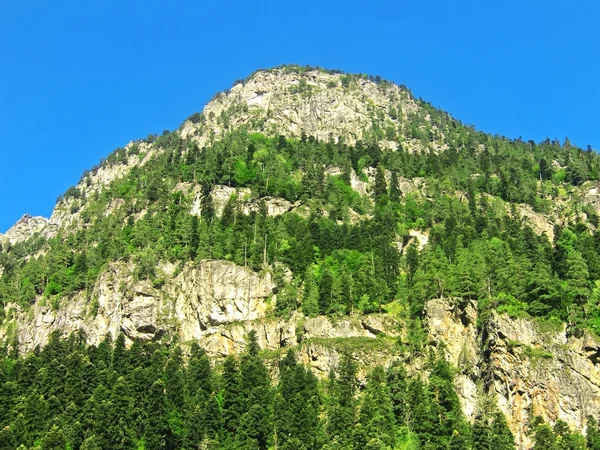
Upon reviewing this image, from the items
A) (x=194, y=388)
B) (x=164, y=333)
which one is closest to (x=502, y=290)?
(x=194, y=388)

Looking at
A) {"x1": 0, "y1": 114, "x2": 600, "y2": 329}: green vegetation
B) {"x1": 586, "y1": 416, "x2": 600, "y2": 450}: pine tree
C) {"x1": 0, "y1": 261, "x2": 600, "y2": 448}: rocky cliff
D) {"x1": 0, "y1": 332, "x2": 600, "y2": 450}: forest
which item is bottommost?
{"x1": 586, "y1": 416, "x2": 600, "y2": 450}: pine tree

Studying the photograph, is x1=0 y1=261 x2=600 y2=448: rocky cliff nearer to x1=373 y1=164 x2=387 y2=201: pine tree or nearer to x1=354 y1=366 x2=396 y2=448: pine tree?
x1=354 y1=366 x2=396 y2=448: pine tree

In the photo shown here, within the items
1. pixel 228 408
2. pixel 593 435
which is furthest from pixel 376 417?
pixel 593 435

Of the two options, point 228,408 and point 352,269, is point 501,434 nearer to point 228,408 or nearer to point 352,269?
point 228,408

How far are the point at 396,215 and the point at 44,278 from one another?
74192mm

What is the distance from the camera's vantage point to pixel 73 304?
131250 mm

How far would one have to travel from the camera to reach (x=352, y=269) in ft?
402

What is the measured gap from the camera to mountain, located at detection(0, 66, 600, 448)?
313 ft

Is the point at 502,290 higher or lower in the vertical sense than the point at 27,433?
higher

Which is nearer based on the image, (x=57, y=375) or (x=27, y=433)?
(x=27, y=433)

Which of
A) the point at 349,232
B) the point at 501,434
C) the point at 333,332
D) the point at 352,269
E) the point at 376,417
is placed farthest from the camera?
Answer: the point at 349,232

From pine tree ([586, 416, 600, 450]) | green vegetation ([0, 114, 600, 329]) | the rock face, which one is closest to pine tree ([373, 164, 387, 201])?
green vegetation ([0, 114, 600, 329])

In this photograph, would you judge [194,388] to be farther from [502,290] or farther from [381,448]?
[502,290]

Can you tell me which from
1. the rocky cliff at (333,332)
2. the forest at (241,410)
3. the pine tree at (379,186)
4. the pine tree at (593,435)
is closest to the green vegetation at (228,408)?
the forest at (241,410)
